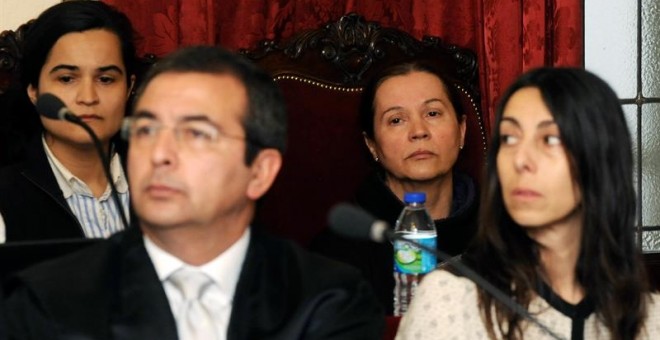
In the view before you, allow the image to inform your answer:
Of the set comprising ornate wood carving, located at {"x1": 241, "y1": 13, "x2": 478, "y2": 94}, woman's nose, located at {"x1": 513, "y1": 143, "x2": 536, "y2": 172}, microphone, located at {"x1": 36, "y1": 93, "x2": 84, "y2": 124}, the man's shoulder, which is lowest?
the man's shoulder

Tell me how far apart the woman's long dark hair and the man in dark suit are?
30cm

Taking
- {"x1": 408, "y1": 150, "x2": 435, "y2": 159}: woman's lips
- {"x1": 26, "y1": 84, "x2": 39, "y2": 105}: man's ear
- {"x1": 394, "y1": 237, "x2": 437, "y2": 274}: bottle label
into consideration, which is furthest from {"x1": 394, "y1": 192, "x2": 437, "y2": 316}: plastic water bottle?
{"x1": 26, "y1": 84, "x2": 39, "y2": 105}: man's ear

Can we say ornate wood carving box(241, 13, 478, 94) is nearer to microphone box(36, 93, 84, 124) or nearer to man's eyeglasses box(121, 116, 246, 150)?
microphone box(36, 93, 84, 124)

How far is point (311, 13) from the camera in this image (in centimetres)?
343

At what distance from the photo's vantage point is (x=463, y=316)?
2195 mm

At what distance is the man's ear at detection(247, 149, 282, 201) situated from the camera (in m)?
2.07

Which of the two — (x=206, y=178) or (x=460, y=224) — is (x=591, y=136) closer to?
(x=206, y=178)

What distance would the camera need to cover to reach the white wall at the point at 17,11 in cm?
317

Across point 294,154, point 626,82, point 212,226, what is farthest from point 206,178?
point 626,82

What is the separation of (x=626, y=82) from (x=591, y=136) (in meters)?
1.58

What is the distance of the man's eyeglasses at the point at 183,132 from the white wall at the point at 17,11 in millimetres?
1311

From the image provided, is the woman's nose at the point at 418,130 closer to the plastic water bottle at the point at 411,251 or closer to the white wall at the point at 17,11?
the plastic water bottle at the point at 411,251

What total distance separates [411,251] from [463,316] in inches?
24.8

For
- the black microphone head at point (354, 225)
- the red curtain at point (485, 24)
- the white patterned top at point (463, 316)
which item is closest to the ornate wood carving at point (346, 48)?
the red curtain at point (485, 24)
